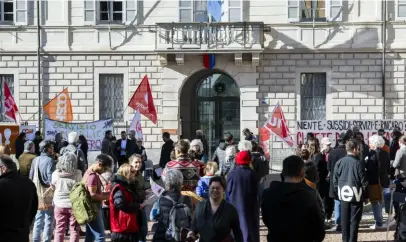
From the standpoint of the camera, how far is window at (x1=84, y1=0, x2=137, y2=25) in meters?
29.3

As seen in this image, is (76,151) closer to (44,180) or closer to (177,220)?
(44,180)

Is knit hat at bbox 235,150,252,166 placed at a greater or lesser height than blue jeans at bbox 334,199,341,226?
greater

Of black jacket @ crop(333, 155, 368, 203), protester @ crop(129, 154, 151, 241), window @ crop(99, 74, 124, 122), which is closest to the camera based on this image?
protester @ crop(129, 154, 151, 241)

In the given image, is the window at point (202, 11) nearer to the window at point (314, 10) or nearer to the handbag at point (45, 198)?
the window at point (314, 10)

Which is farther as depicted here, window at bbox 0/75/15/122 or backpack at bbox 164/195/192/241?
window at bbox 0/75/15/122

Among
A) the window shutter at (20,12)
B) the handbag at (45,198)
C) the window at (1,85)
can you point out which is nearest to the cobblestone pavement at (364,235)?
the handbag at (45,198)

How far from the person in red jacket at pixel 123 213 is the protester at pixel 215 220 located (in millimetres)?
1556

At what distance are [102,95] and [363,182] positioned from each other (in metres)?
18.7

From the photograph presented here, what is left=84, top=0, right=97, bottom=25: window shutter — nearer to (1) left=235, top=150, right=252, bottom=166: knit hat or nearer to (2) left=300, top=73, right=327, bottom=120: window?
(2) left=300, top=73, right=327, bottom=120: window

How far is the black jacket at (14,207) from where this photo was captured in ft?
28.7

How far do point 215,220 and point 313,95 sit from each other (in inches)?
842

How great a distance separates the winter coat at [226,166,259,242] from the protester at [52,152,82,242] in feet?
6.69

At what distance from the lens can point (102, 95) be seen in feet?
97.1

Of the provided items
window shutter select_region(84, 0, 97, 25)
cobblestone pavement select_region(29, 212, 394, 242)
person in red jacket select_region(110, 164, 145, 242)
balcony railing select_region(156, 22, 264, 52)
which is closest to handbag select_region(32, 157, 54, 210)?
cobblestone pavement select_region(29, 212, 394, 242)
